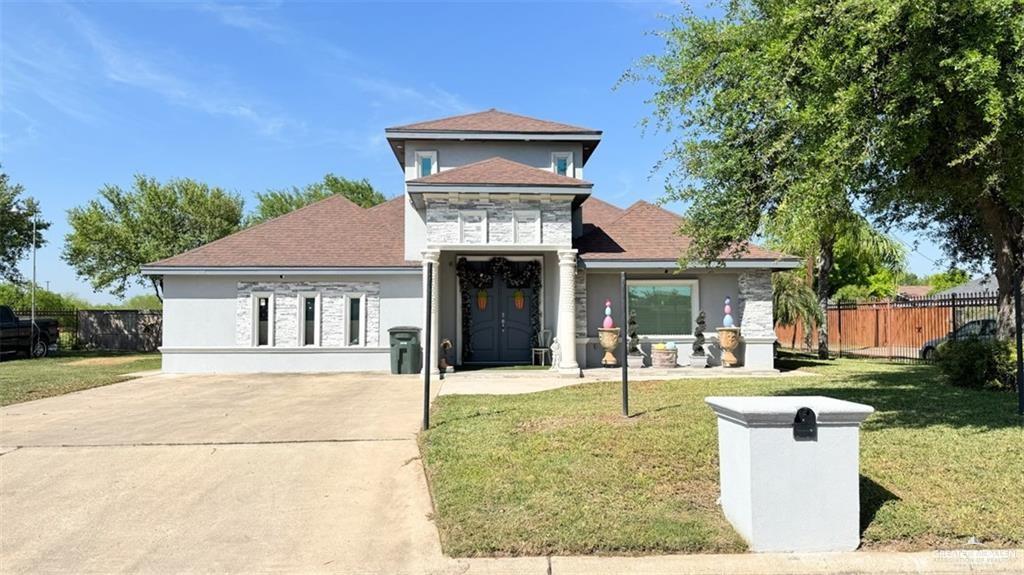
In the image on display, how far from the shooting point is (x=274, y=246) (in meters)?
18.6

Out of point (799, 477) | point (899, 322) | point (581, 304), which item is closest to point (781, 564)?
point (799, 477)

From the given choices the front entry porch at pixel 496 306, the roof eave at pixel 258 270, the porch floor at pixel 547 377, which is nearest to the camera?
the porch floor at pixel 547 377

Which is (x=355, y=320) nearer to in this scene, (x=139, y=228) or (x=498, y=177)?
(x=498, y=177)

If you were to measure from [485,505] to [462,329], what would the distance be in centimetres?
1271

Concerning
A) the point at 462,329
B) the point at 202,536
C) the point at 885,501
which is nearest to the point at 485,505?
the point at 202,536

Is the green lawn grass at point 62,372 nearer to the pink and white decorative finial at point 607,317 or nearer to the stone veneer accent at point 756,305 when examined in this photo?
the pink and white decorative finial at point 607,317

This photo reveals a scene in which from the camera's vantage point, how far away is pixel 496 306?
18.1 metres

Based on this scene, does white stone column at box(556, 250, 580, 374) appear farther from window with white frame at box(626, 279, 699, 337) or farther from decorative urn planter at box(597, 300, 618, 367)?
window with white frame at box(626, 279, 699, 337)

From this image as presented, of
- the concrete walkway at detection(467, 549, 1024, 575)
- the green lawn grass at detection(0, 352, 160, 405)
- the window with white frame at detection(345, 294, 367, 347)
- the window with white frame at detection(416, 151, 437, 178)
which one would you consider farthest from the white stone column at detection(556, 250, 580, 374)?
the concrete walkway at detection(467, 549, 1024, 575)

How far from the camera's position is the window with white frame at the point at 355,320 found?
703 inches

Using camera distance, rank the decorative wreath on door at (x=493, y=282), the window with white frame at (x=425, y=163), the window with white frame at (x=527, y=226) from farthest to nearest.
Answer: the window with white frame at (x=425, y=163)
the decorative wreath on door at (x=493, y=282)
the window with white frame at (x=527, y=226)

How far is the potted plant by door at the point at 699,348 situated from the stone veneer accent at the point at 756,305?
1010 mm

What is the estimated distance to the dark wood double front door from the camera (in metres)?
18.0

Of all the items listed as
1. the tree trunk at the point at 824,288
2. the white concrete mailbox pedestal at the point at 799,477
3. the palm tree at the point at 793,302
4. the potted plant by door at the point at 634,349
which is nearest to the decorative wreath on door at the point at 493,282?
the potted plant by door at the point at 634,349
